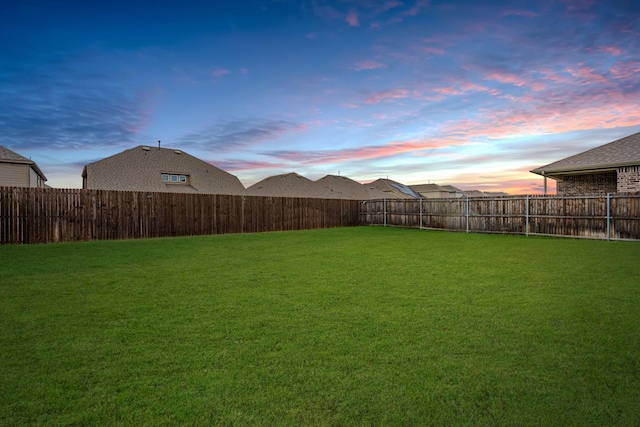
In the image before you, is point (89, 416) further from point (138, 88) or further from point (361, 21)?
point (138, 88)

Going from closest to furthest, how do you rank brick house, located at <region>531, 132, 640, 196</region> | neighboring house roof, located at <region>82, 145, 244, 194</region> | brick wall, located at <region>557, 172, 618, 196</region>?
brick house, located at <region>531, 132, 640, 196</region> → brick wall, located at <region>557, 172, 618, 196</region> → neighboring house roof, located at <region>82, 145, 244, 194</region>

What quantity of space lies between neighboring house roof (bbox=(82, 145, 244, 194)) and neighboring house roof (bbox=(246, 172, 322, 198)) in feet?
38.1

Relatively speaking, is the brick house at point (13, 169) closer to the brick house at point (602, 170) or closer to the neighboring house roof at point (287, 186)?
the neighboring house roof at point (287, 186)

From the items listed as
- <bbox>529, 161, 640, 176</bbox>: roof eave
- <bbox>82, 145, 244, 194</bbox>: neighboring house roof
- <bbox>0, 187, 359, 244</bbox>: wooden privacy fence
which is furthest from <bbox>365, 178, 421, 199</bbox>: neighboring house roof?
<bbox>0, 187, 359, 244</bbox>: wooden privacy fence

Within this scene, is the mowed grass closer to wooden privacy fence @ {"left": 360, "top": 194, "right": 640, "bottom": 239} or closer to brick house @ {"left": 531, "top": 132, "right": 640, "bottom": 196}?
wooden privacy fence @ {"left": 360, "top": 194, "right": 640, "bottom": 239}

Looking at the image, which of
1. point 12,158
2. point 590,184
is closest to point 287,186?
point 12,158

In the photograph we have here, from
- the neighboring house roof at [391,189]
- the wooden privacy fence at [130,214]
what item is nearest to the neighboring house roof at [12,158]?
the wooden privacy fence at [130,214]

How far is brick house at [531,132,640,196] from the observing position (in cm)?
1628

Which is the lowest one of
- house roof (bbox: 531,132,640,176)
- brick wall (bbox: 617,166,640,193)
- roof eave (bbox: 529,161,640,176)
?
brick wall (bbox: 617,166,640,193)

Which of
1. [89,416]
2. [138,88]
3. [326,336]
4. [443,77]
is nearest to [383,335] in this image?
[326,336]

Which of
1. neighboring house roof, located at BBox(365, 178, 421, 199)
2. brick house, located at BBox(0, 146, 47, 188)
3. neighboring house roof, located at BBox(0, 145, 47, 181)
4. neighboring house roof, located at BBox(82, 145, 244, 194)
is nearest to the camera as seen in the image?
neighboring house roof, located at BBox(0, 145, 47, 181)

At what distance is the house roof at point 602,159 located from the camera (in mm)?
16391

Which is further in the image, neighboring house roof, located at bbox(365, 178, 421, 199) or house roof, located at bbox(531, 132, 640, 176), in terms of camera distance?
neighboring house roof, located at bbox(365, 178, 421, 199)

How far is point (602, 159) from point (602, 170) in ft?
1.82
